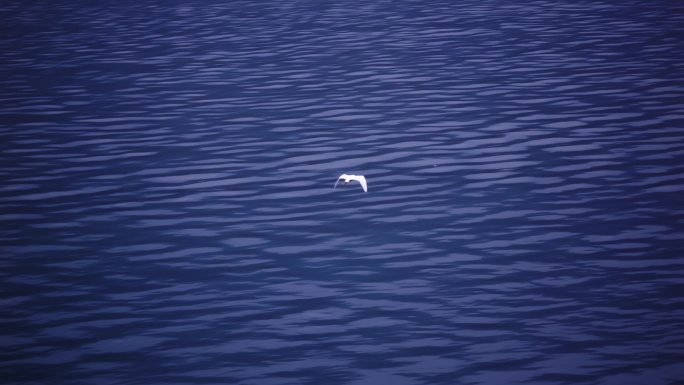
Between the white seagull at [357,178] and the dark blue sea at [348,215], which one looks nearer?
the dark blue sea at [348,215]

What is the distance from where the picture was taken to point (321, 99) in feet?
106

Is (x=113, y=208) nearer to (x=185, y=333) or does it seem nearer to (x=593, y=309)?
(x=185, y=333)

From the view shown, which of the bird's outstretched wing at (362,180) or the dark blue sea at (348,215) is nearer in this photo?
the dark blue sea at (348,215)

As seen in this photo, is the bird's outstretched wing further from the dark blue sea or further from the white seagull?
the dark blue sea

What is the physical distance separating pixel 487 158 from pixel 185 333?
11.4 m

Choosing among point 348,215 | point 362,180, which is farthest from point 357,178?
point 348,215

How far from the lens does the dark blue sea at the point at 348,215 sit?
48.3 ft

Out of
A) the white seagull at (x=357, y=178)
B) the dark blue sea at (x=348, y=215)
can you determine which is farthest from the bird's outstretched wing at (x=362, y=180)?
the dark blue sea at (x=348, y=215)

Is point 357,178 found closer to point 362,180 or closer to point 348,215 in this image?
point 362,180

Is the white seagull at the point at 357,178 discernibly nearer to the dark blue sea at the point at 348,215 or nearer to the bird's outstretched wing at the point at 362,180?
the bird's outstretched wing at the point at 362,180

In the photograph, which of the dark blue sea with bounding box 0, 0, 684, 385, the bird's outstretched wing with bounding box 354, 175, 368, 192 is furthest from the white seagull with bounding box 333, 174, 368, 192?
the dark blue sea with bounding box 0, 0, 684, 385

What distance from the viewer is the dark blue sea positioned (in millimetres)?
14727

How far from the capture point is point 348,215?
21.3 metres

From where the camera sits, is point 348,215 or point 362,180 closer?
point 348,215
